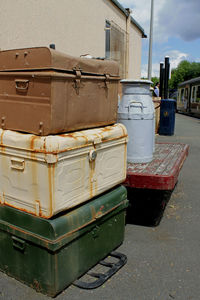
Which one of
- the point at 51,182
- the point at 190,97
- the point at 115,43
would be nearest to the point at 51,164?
the point at 51,182

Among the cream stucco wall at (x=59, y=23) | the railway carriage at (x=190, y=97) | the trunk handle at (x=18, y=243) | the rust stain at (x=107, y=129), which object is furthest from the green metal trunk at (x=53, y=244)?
the railway carriage at (x=190, y=97)

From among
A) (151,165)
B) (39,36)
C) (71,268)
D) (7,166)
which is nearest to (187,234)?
(151,165)

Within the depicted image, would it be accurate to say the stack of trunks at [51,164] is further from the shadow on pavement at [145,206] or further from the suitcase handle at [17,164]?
the shadow on pavement at [145,206]

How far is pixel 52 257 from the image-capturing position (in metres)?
2.35

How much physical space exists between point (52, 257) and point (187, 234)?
196 cm

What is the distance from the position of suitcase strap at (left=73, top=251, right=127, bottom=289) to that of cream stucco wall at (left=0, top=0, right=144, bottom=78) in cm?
335

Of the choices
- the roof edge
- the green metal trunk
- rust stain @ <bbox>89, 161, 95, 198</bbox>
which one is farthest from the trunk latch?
the roof edge

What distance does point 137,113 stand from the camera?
3.59 meters

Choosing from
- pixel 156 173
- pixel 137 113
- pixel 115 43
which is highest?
pixel 115 43

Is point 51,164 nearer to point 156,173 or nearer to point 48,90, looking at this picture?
point 48,90

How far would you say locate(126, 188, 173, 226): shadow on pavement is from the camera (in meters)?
3.64

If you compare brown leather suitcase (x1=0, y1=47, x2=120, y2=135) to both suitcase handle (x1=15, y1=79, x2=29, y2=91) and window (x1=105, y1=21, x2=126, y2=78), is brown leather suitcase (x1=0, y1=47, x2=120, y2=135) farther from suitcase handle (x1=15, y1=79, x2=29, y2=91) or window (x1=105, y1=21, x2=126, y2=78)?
window (x1=105, y1=21, x2=126, y2=78)

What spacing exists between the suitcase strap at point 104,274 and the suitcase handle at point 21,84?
1.70 meters

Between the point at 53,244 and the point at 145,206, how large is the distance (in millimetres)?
1709
